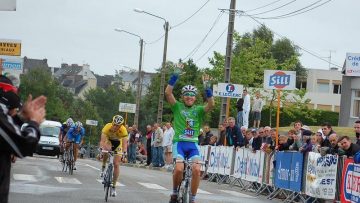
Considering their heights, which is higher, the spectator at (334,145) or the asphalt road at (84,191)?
the spectator at (334,145)

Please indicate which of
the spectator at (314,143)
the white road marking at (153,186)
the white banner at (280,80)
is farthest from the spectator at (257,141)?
the spectator at (314,143)

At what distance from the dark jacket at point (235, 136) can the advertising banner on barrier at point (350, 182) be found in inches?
328

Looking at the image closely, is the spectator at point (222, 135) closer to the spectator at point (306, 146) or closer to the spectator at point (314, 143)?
the spectator at point (306, 146)

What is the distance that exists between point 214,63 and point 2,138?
217ft

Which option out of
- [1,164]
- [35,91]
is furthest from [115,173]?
[35,91]

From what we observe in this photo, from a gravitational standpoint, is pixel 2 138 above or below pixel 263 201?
above

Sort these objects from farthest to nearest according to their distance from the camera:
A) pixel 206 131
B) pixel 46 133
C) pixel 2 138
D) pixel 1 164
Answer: pixel 46 133
pixel 206 131
pixel 1 164
pixel 2 138

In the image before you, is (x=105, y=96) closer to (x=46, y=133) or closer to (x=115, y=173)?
(x=46, y=133)

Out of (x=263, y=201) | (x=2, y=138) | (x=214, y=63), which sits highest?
(x=214, y=63)

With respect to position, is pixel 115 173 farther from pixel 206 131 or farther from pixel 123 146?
pixel 206 131

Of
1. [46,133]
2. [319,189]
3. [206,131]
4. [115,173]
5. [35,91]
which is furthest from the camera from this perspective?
[35,91]

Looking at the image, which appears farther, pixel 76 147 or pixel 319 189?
pixel 76 147

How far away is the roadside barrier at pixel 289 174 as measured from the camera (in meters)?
17.3

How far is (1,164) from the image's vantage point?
7.02 meters
